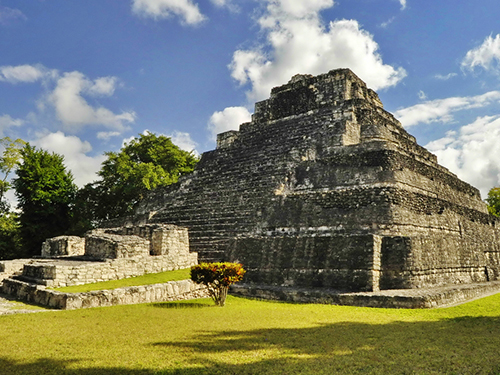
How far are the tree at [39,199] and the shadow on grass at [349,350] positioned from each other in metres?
19.7

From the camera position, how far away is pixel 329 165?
43.7 feet

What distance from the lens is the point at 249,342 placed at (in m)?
5.13

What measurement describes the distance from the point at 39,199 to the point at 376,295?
64.4 feet

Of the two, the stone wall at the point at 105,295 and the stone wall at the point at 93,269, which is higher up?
the stone wall at the point at 93,269

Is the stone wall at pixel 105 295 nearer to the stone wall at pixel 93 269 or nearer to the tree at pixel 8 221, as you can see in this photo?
the stone wall at pixel 93 269

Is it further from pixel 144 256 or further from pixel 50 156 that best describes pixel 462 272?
pixel 50 156

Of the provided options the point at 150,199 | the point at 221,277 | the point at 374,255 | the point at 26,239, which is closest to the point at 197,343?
the point at 221,277

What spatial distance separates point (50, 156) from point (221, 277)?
18727mm

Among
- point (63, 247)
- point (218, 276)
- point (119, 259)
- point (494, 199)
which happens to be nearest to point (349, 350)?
point (218, 276)

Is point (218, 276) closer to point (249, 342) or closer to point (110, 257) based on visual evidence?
point (249, 342)

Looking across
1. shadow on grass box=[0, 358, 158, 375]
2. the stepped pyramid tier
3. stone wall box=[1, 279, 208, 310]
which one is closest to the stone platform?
the stepped pyramid tier

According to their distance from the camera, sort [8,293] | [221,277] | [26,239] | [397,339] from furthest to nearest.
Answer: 1. [26,239]
2. [8,293]
3. [221,277]
4. [397,339]

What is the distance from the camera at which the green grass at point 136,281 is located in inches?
371

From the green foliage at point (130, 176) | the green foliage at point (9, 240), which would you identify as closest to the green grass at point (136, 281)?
the green foliage at point (130, 176)
